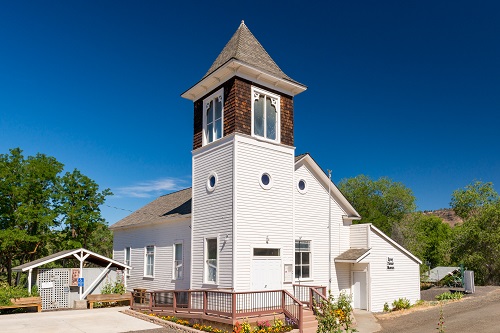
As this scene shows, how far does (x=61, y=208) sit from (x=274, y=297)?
22.1 m

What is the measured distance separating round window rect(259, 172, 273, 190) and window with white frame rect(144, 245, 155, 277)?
8916 mm

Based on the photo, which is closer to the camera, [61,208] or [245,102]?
[245,102]

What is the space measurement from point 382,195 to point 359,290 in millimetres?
42772

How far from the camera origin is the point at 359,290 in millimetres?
20547

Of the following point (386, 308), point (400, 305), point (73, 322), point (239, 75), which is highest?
point (239, 75)

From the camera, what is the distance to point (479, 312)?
58.3 ft

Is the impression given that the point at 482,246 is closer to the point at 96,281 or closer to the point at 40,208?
the point at 96,281

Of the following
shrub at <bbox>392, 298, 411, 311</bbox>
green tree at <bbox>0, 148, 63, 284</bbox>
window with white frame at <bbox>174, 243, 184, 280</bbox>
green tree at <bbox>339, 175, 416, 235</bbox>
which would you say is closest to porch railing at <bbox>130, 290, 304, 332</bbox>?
window with white frame at <bbox>174, 243, 184, 280</bbox>

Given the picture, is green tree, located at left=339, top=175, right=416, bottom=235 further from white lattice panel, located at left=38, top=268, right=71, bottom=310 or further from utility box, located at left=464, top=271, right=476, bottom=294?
white lattice panel, located at left=38, top=268, right=71, bottom=310

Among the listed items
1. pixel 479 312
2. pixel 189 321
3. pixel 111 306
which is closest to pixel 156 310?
pixel 189 321

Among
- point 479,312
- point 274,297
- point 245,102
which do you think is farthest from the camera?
point 479,312

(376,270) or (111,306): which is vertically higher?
(376,270)

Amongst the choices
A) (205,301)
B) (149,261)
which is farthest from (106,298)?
(205,301)

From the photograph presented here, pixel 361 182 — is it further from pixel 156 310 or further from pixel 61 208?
pixel 156 310
